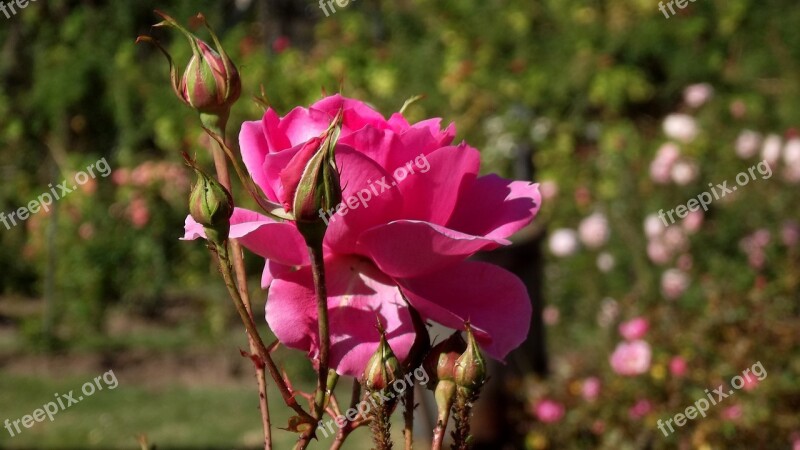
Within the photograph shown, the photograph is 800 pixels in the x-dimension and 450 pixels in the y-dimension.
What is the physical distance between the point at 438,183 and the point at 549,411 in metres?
2.45

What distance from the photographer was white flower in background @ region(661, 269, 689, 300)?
4113 mm

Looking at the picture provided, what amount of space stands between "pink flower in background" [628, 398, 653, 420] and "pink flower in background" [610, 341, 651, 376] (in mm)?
119

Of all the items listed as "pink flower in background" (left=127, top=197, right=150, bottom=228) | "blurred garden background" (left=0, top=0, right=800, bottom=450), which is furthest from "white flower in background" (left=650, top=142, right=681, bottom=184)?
"pink flower in background" (left=127, top=197, right=150, bottom=228)

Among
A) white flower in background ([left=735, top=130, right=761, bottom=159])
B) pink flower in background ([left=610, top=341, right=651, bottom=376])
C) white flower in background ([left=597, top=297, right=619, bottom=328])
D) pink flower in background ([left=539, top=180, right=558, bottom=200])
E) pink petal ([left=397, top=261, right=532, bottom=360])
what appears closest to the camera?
pink petal ([left=397, top=261, right=532, bottom=360])

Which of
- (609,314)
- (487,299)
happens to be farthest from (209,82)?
(609,314)

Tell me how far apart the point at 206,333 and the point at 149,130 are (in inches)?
76.4

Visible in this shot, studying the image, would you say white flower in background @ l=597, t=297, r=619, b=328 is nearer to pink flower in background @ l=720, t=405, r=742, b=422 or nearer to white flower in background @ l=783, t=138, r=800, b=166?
white flower in background @ l=783, t=138, r=800, b=166

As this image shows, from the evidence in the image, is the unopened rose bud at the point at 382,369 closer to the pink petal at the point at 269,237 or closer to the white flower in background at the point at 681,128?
the pink petal at the point at 269,237

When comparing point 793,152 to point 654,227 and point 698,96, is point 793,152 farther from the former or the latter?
point 698,96

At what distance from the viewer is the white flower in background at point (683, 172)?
4.54 meters

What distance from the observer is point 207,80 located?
0.57m

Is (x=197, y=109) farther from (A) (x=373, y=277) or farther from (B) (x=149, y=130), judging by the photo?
(B) (x=149, y=130)

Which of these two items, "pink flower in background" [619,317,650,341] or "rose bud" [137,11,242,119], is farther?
"pink flower in background" [619,317,650,341]

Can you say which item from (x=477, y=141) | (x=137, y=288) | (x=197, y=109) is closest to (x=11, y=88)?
(x=137, y=288)
